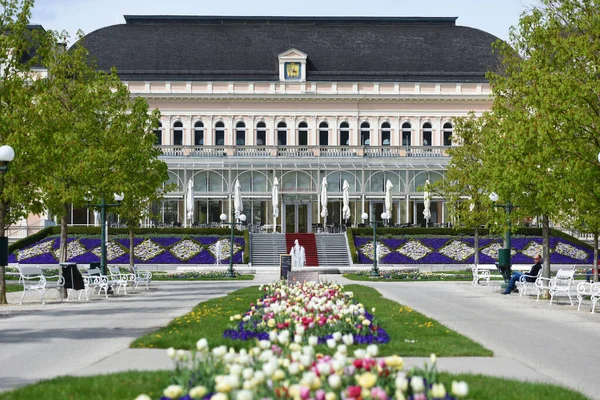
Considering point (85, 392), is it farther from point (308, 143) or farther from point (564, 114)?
point (308, 143)

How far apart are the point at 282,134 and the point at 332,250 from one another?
20543mm

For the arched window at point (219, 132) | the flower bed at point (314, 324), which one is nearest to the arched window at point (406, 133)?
the arched window at point (219, 132)

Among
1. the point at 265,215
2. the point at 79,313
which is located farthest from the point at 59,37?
the point at 265,215

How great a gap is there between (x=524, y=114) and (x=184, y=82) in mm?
47290

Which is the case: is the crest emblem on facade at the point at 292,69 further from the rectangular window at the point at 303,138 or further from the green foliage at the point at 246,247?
the green foliage at the point at 246,247

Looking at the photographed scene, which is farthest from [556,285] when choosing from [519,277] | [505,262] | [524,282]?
[505,262]

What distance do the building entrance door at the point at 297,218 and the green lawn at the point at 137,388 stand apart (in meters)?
55.5

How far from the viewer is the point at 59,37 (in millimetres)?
32594

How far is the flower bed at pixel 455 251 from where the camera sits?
166 feet

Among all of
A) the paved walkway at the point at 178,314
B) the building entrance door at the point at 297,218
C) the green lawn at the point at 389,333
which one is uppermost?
the building entrance door at the point at 297,218

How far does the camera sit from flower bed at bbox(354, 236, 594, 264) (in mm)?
50594

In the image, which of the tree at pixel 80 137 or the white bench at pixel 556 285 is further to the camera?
the tree at pixel 80 137

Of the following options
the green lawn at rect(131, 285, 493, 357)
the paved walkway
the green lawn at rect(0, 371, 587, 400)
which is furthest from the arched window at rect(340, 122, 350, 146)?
the green lawn at rect(0, 371, 587, 400)

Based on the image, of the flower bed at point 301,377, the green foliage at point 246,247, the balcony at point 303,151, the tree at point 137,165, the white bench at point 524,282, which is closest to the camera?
the flower bed at point 301,377
